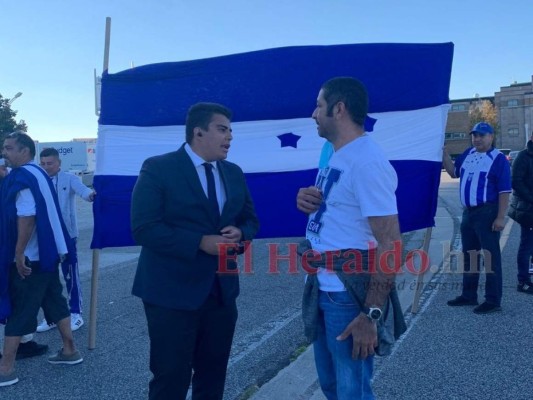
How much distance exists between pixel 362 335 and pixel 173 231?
1050 millimetres

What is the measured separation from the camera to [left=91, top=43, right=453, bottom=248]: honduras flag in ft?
15.8

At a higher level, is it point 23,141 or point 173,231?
point 23,141

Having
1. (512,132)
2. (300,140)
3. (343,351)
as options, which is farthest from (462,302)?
(512,132)

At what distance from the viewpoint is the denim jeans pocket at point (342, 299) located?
2340 mm

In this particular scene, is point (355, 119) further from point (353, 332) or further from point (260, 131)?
point (260, 131)

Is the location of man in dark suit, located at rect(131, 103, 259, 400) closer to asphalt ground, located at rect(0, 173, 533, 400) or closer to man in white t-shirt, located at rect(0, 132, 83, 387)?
asphalt ground, located at rect(0, 173, 533, 400)

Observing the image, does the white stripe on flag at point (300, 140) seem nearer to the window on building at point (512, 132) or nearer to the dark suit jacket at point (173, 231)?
the dark suit jacket at point (173, 231)

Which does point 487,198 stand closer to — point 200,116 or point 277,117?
point 277,117

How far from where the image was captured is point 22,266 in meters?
4.12

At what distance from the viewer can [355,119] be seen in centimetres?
238

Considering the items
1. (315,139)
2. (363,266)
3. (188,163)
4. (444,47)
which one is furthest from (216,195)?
(444,47)

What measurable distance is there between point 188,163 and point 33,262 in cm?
226

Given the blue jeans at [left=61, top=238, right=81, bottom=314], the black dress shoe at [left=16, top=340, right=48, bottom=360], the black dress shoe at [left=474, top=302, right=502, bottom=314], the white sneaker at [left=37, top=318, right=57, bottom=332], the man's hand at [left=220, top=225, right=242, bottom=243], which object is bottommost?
the white sneaker at [left=37, top=318, right=57, bottom=332]

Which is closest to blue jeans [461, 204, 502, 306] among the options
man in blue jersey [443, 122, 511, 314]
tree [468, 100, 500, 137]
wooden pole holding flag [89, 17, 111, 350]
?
man in blue jersey [443, 122, 511, 314]
